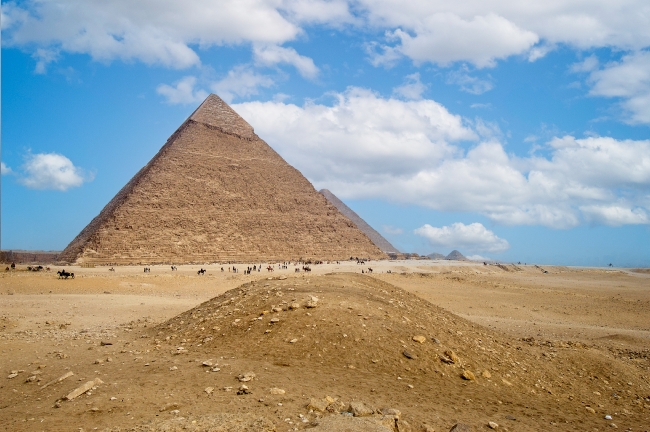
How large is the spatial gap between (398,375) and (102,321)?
846 centimetres

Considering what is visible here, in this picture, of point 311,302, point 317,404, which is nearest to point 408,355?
point 311,302

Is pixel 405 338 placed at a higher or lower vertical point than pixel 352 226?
lower

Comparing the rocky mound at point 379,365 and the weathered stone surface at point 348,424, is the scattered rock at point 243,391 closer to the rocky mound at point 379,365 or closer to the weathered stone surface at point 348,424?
the rocky mound at point 379,365

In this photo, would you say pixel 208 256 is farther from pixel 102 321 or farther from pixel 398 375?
pixel 398 375

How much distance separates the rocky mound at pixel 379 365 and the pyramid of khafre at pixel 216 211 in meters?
55.4

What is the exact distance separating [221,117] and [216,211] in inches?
1163

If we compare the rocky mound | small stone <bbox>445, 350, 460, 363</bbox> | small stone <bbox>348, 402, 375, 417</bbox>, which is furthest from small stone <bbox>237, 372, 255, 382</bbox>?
small stone <bbox>445, 350, 460, 363</bbox>

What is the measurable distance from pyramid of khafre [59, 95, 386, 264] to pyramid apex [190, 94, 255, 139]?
0.24 meters

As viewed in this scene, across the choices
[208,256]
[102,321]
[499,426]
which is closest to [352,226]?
[208,256]

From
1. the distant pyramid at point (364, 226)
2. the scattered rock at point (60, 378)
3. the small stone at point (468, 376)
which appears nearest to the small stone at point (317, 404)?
the small stone at point (468, 376)

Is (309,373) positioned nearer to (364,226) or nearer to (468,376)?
(468,376)

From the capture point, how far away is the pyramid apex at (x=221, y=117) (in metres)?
97.6

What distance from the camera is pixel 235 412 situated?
416 centimetres

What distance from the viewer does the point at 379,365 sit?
5559 mm
